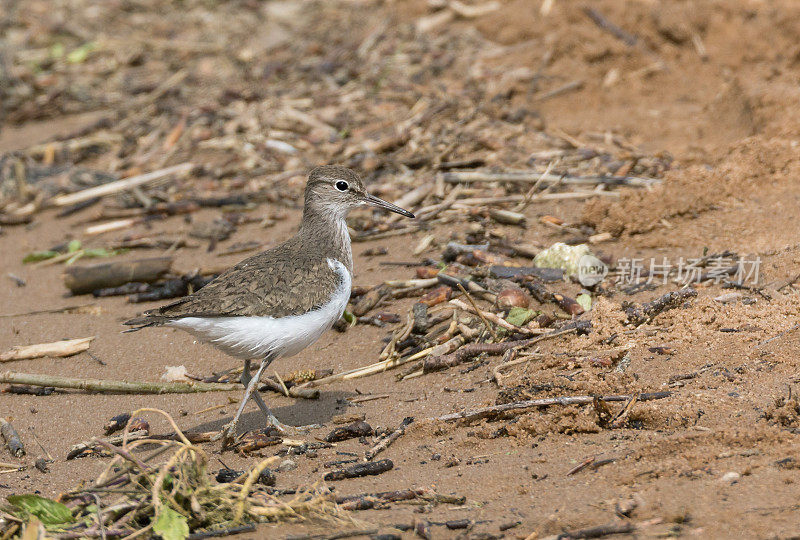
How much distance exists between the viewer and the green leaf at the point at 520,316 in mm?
6816

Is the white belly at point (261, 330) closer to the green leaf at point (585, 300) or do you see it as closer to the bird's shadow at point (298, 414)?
the bird's shadow at point (298, 414)

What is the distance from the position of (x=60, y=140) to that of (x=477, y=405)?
874 centimetres

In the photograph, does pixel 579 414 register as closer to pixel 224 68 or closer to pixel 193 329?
pixel 193 329

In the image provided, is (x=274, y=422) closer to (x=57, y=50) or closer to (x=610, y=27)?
(x=610, y=27)

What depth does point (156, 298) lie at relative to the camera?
26.5 feet

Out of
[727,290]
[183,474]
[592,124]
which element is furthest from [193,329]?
[592,124]

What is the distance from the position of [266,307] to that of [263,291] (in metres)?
0.14

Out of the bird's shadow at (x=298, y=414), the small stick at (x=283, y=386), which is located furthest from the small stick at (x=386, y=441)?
the small stick at (x=283, y=386)

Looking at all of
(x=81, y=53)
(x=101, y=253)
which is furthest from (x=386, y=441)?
(x=81, y=53)

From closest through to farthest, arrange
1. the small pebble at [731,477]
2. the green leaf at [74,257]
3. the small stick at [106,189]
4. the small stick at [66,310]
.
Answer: the small pebble at [731,477], the small stick at [66,310], the green leaf at [74,257], the small stick at [106,189]

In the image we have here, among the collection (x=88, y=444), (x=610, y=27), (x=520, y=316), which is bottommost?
(x=88, y=444)

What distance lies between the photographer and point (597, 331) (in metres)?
6.41

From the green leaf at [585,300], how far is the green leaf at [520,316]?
1.37ft

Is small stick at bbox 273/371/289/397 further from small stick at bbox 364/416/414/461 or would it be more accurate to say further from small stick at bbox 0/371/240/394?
small stick at bbox 364/416/414/461
